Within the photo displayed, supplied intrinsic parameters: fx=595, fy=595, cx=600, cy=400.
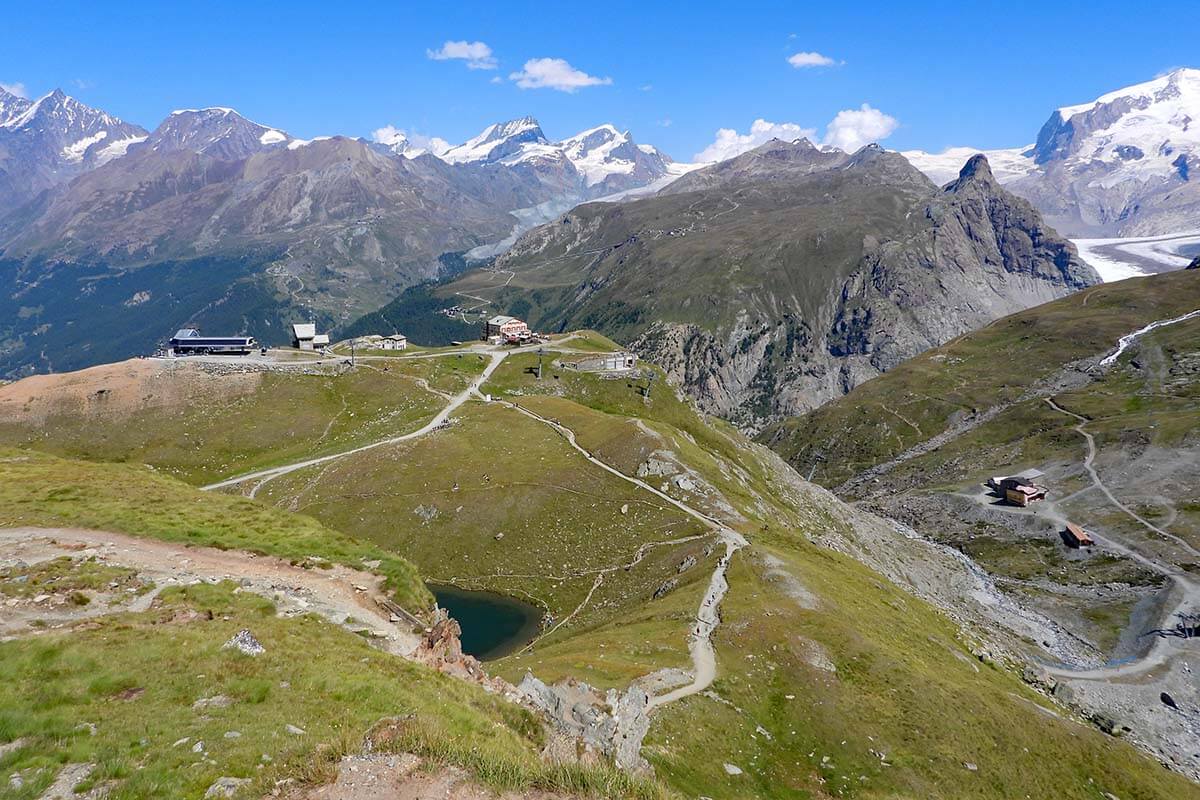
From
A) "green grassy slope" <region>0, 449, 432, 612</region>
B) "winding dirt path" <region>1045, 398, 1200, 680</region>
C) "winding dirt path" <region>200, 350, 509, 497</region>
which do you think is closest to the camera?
"green grassy slope" <region>0, 449, 432, 612</region>

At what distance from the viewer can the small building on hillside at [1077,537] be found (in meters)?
113

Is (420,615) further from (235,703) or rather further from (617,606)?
(617,606)

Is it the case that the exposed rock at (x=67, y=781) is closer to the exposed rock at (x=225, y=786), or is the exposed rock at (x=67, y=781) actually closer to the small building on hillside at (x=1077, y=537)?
the exposed rock at (x=225, y=786)

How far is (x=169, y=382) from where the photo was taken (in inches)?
4348

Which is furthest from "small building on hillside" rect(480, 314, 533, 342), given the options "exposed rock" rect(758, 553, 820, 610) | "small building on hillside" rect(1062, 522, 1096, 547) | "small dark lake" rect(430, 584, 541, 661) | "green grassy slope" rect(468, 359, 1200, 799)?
"small building on hillside" rect(1062, 522, 1096, 547)

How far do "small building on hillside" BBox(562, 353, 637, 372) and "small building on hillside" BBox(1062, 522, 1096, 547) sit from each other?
322 feet

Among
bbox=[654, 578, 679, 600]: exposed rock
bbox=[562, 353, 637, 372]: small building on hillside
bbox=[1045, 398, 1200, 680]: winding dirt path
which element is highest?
bbox=[562, 353, 637, 372]: small building on hillside

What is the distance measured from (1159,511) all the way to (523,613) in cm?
13123

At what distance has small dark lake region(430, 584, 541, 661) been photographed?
2345 inches

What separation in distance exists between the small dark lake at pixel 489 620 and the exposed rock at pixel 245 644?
116 ft

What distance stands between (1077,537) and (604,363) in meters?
104

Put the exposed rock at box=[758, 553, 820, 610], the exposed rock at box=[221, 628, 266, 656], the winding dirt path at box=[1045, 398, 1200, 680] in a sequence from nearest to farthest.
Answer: the exposed rock at box=[221, 628, 266, 656], the exposed rock at box=[758, 553, 820, 610], the winding dirt path at box=[1045, 398, 1200, 680]

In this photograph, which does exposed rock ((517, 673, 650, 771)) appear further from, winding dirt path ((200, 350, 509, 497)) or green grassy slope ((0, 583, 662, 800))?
winding dirt path ((200, 350, 509, 497))

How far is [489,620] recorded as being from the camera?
212ft
